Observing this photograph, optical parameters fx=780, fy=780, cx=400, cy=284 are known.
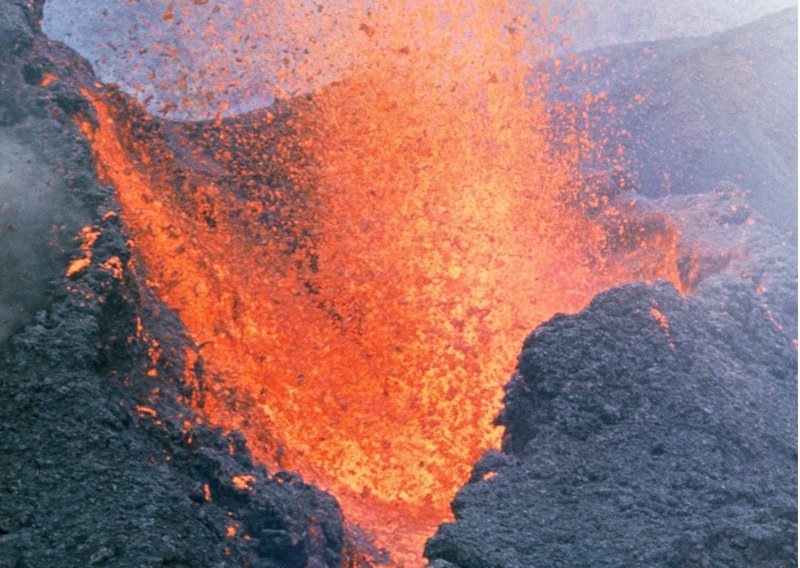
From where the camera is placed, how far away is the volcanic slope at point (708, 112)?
1066cm

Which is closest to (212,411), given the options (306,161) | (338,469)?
(338,469)

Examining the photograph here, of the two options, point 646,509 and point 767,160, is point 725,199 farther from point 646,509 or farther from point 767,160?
point 646,509

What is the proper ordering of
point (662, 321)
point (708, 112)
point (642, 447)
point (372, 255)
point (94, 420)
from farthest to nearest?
point (708, 112)
point (372, 255)
point (662, 321)
point (642, 447)
point (94, 420)

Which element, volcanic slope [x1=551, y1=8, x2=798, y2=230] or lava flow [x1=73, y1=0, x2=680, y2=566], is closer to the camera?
lava flow [x1=73, y1=0, x2=680, y2=566]

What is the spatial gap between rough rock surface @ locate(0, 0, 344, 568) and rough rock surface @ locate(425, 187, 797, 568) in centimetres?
100

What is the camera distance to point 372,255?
24.1 feet

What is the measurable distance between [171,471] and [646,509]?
101 inches

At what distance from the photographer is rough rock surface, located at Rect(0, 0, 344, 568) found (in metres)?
3.06

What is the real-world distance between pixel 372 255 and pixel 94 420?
416 centimetres

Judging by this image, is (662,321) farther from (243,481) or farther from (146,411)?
(146,411)

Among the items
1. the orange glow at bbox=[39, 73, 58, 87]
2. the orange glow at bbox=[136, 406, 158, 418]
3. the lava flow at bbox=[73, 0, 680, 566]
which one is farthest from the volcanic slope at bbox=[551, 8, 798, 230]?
the orange glow at bbox=[136, 406, 158, 418]

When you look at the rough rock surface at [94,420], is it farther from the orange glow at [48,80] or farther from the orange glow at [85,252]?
the orange glow at [48,80]

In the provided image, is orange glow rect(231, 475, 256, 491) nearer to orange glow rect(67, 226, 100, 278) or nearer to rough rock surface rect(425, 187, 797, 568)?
rough rock surface rect(425, 187, 797, 568)

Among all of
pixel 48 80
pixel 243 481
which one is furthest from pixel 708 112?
pixel 243 481
